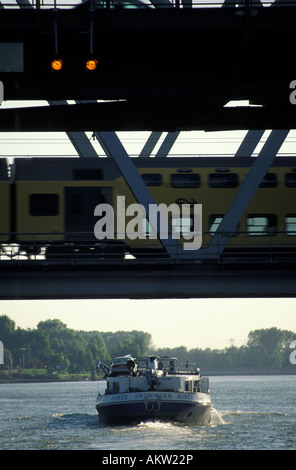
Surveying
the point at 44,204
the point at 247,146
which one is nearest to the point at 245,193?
the point at 44,204

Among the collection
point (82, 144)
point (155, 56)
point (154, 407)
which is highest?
point (82, 144)

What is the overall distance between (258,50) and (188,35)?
117cm

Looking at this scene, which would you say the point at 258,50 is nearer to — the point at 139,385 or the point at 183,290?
the point at 183,290

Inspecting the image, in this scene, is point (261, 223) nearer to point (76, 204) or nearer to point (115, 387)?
point (76, 204)

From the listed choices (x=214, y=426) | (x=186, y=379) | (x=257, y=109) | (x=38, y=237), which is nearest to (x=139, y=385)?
(x=186, y=379)

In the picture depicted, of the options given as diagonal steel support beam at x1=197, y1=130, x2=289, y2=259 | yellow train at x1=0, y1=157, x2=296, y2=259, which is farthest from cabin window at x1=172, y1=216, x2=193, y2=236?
diagonal steel support beam at x1=197, y1=130, x2=289, y2=259

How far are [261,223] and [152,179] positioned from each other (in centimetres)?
437

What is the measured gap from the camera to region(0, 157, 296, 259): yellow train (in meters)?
29.0

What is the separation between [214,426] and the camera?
158ft

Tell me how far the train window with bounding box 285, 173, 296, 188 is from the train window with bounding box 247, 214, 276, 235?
1420 millimetres

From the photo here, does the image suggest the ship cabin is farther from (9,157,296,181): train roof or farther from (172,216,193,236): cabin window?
(9,157,296,181): train roof

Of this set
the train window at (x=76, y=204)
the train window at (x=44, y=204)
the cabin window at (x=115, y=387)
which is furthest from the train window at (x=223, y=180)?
the cabin window at (x=115, y=387)

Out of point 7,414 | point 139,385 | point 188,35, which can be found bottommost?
point 7,414

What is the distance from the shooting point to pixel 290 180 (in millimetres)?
29688
